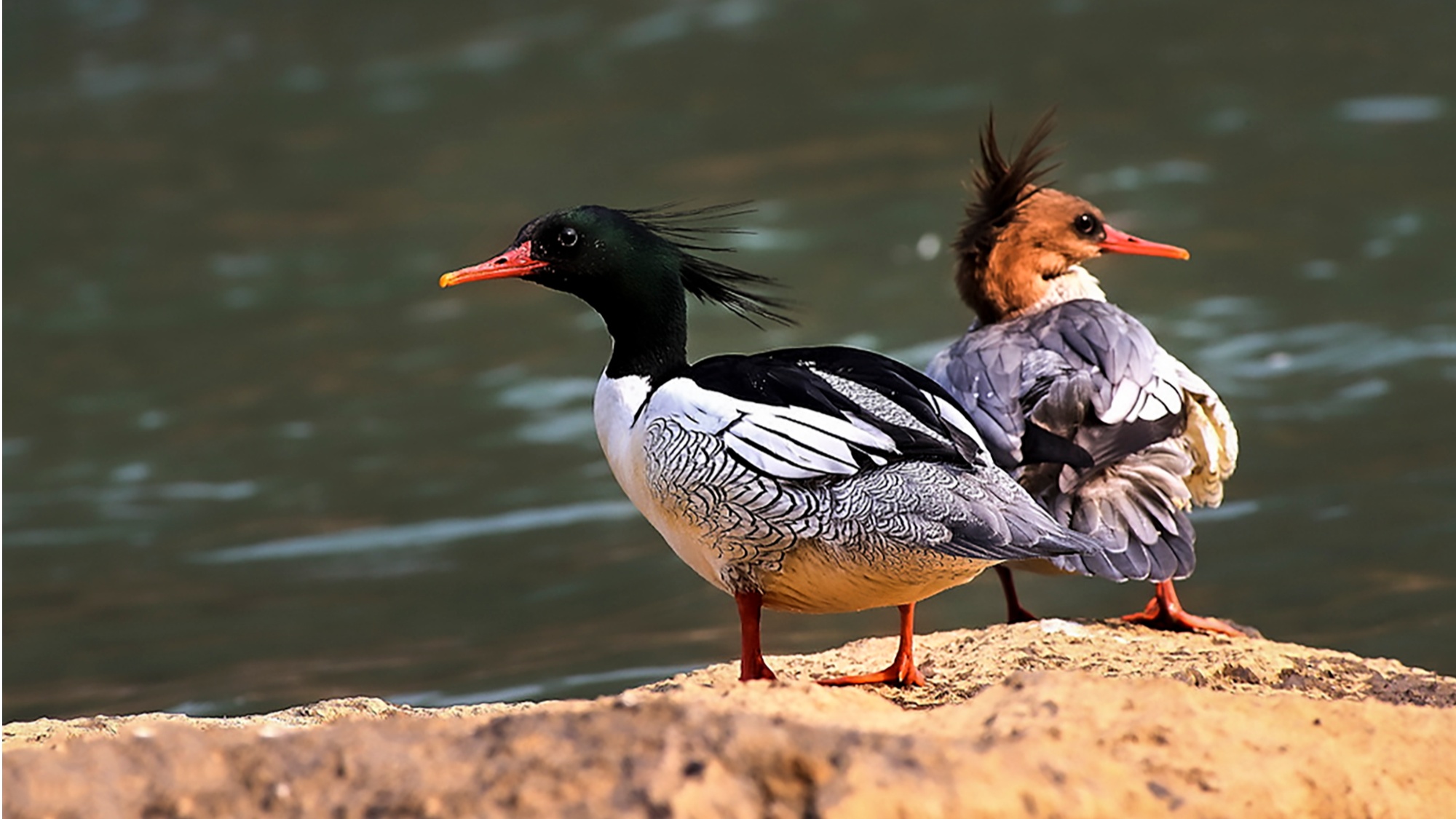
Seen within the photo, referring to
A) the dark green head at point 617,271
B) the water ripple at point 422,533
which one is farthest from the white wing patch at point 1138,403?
the water ripple at point 422,533

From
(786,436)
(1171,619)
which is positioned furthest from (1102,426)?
(786,436)

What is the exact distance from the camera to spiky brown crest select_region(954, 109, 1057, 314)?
702cm

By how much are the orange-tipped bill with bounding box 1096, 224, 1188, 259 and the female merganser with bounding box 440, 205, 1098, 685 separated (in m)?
2.47

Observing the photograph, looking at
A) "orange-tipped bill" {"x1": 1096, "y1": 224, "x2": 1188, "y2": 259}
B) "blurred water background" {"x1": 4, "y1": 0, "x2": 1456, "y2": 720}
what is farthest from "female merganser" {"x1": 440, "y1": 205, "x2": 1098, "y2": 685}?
"orange-tipped bill" {"x1": 1096, "y1": 224, "x2": 1188, "y2": 259}

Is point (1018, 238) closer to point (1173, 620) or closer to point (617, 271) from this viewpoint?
point (1173, 620)

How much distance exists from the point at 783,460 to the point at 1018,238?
2.80 m

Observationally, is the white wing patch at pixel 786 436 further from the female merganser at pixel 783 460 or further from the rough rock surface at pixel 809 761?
the rough rock surface at pixel 809 761

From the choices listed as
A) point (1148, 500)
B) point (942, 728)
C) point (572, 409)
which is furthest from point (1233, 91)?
point (942, 728)

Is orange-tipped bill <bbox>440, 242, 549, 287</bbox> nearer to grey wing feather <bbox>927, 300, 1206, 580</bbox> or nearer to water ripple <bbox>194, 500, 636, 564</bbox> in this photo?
grey wing feather <bbox>927, 300, 1206, 580</bbox>

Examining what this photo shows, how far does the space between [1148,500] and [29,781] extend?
366cm

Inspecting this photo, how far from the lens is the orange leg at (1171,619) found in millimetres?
6047

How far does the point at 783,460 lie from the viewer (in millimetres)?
4598

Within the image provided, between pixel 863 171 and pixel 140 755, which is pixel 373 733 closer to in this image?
pixel 140 755

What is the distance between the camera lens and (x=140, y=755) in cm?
309
